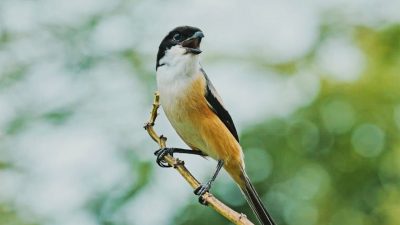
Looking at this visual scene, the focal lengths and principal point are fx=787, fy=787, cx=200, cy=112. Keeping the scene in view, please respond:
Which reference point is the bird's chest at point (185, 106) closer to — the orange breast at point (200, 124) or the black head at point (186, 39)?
the orange breast at point (200, 124)

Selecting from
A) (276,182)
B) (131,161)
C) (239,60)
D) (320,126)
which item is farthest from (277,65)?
(131,161)

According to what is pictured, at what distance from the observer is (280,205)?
34.8 ft

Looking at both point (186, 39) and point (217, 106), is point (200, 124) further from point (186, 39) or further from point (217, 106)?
point (186, 39)

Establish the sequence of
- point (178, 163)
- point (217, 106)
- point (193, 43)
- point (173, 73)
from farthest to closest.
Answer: point (217, 106) → point (173, 73) → point (193, 43) → point (178, 163)

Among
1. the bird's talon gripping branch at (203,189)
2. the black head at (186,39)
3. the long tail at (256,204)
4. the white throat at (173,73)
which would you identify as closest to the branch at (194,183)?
the bird's talon gripping branch at (203,189)

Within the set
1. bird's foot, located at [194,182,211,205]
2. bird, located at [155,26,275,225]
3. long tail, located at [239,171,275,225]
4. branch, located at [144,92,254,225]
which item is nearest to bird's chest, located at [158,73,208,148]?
bird, located at [155,26,275,225]

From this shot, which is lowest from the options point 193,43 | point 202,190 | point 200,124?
point 202,190

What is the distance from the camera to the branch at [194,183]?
3.03 meters

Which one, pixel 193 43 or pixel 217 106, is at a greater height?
pixel 193 43

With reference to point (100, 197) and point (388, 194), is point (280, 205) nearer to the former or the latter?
point (388, 194)

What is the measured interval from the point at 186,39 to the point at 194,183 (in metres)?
1.40

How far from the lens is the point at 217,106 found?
504cm

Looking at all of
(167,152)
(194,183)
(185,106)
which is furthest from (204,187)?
(185,106)

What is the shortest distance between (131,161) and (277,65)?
3671 mm
